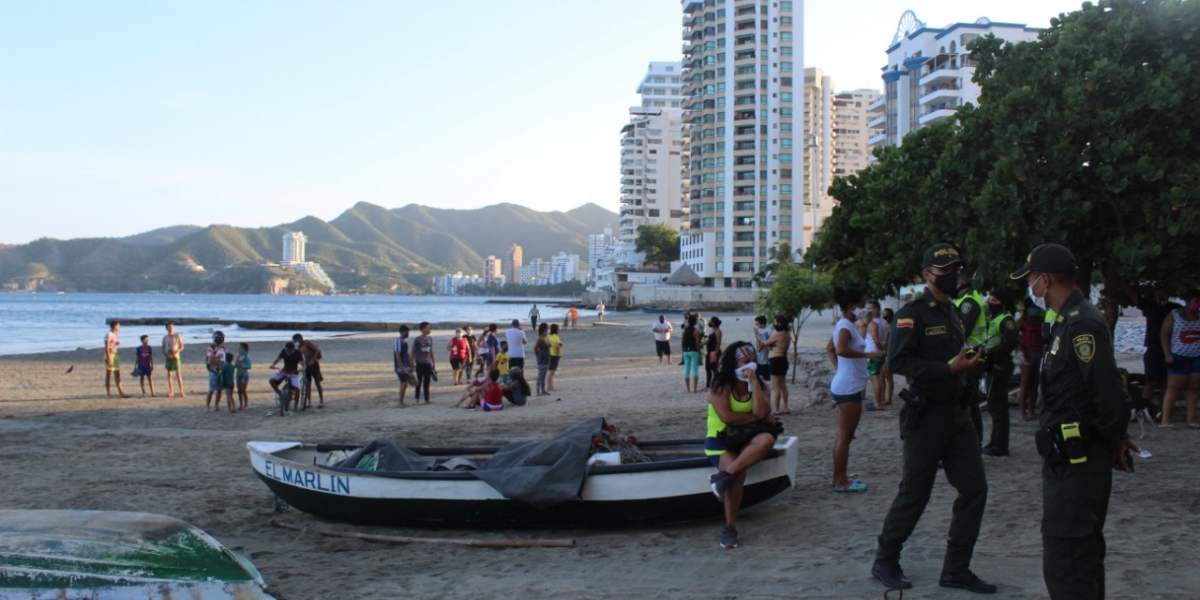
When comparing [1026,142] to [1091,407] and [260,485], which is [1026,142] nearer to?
[1091,407]

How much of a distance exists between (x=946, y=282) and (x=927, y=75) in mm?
75811

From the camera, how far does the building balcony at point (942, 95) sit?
231 ft

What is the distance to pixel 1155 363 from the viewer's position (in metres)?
11.5

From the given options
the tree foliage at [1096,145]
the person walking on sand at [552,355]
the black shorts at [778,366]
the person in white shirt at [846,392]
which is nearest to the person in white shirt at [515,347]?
the person walking on sand at [552,355]

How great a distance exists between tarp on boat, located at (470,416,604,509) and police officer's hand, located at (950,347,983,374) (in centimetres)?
330

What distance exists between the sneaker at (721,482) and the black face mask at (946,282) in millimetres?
2235

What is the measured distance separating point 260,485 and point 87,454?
4.17 meters

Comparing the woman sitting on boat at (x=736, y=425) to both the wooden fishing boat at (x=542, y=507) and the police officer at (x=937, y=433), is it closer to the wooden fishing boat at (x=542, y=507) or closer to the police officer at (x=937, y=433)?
the wooden fishing boat at (x=542, y=507)

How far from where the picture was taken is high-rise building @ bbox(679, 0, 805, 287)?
9881cm

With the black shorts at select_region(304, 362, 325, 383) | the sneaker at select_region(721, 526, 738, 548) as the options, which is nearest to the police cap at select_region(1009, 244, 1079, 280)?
the sneaker at select_region(721, 526, 738, 548)

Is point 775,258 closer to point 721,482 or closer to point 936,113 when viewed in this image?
point 936,113

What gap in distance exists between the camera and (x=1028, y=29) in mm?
69062

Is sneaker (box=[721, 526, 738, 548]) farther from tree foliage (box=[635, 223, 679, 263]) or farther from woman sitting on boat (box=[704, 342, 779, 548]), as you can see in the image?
tree foliage (box=[635, 223, 679, 263])

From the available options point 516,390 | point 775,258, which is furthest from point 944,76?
point 516,390
